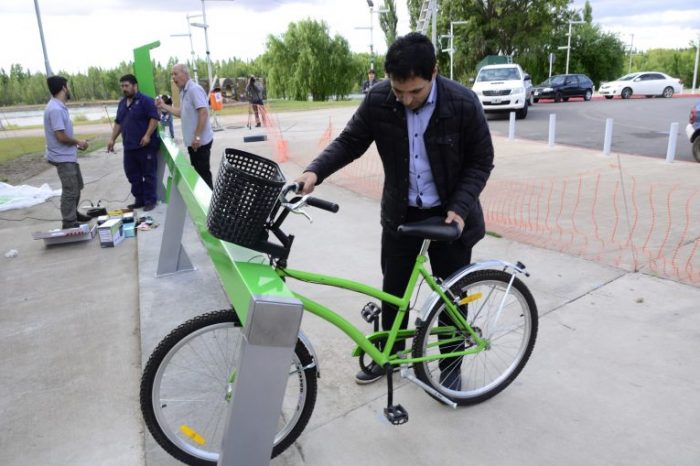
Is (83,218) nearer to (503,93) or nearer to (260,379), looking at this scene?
(260,379)

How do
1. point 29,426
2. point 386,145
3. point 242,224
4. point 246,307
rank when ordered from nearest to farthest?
point 246,307
point 242,224
point 386,145
point 29,426

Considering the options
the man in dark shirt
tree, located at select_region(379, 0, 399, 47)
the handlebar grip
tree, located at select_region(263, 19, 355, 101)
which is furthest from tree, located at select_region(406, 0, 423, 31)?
the handlebar grip

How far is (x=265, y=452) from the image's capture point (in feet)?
6.81

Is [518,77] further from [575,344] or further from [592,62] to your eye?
[592,62]

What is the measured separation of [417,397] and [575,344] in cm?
120

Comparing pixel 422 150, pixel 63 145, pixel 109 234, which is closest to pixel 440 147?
pixel 422 150

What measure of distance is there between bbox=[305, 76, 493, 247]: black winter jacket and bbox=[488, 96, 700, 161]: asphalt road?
30.9 ft

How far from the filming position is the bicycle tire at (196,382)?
226cm

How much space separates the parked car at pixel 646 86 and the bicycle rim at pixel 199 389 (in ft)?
104

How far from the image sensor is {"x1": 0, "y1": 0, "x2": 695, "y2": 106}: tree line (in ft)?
121

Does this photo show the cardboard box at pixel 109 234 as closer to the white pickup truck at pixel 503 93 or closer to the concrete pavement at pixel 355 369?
the concrete pavement at pixel 355 369

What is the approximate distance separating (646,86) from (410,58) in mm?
31703

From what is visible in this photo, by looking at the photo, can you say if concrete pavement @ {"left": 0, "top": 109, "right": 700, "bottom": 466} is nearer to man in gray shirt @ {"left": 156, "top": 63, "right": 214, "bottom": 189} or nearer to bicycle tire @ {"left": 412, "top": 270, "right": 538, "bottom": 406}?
bicycle tire @ {"left": 412, "top": 270, "right": 538, "bottom": 406}

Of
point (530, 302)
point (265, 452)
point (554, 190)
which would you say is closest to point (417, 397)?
point (530, 302)
